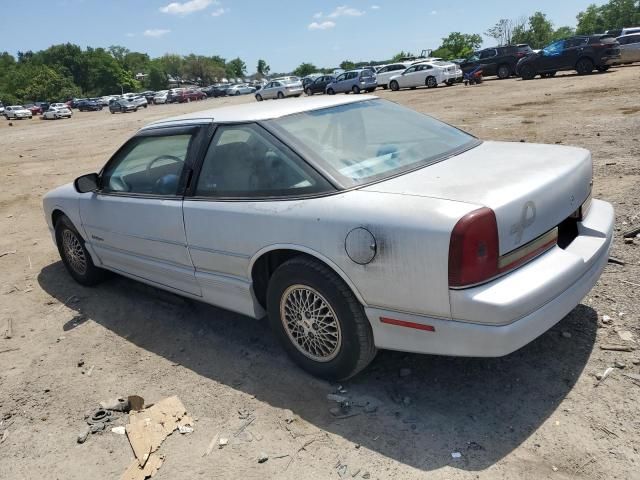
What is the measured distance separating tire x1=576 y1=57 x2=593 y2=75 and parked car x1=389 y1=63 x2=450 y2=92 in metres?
8.10

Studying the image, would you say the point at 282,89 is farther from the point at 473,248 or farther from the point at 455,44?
the point at 455,44

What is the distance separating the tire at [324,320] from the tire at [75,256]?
101 inches

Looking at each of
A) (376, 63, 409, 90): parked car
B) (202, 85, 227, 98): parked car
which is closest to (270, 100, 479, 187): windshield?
(376, 63, 409, 90): parked car

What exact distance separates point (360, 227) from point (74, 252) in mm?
3604

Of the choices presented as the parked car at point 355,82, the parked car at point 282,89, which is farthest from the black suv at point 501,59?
the parked car at point 282,89

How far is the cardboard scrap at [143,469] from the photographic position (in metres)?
2.56

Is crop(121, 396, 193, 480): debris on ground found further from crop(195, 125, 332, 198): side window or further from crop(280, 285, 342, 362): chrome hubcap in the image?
crop(195, 125, 332, 198): side window

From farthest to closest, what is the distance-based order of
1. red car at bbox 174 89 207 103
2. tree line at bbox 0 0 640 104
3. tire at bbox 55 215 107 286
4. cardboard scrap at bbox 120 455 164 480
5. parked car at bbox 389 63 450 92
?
tree line at bbox 0 0 640 104 < red car at bbox 174 89 207 103 < parked car at bbox 389 63 450 92 < tire at bbox 55 215 107 286 < cardboard scrap at bbox 120 455 164 480

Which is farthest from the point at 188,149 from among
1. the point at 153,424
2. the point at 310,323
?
the point at 153,424

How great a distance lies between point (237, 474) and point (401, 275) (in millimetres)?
1261

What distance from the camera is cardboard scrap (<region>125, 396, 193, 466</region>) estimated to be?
9.03 feet

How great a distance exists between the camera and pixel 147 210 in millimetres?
3781

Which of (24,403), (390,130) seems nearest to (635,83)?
(390,130)

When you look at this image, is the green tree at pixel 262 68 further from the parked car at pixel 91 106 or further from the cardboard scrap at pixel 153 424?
the cardboard scrap at pixel 153 424
